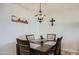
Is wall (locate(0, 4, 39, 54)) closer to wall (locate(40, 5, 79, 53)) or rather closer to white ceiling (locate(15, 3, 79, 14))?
white ceiling (locate(15, 3, 79, 14))

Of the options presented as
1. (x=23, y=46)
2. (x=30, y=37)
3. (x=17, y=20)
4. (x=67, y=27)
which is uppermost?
(x=17, y=20)

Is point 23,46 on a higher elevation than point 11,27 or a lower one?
lower

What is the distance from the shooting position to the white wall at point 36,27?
5.34 ft

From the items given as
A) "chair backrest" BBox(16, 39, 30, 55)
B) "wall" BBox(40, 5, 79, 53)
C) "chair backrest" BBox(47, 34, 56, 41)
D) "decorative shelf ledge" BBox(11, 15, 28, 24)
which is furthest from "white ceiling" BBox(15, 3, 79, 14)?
"chair backrest" BBox(16, 39, 30, 55)

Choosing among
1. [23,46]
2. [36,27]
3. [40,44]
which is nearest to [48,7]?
[36,27]

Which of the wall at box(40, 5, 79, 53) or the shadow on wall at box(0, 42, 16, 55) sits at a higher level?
the wall at box(40, 5, 79, 53)

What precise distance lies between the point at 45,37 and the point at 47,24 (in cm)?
20

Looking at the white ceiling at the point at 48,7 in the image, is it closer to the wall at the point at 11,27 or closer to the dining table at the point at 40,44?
the wall at the point at 11,27

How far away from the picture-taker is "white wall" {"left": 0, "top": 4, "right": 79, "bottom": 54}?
1.63 meters

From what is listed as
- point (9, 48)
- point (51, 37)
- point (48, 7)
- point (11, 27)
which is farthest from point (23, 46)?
point (48, 7)

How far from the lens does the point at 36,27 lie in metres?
Answer: 1.69

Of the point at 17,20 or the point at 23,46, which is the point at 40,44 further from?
the point at 17,20

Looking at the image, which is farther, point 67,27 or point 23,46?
point 23,46

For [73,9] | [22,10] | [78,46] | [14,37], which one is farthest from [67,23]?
[14,37]
